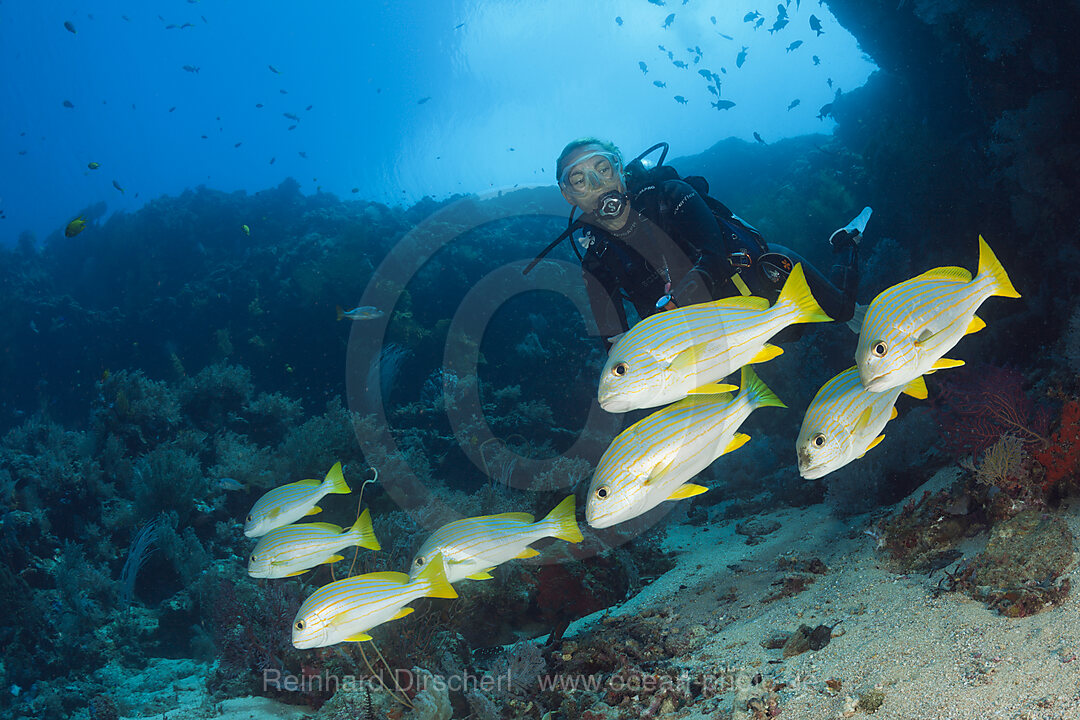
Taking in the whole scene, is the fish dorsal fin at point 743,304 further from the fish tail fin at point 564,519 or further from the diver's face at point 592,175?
the diver's face at point 592,175

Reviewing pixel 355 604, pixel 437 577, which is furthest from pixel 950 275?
pixel 355 604

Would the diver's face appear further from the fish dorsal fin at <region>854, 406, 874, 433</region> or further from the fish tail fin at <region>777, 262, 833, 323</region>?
the fish dorsal fin at <region>854, 406, 874, 433</region>

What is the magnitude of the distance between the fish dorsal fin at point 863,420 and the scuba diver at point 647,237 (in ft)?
4.94

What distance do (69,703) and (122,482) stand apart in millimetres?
4502

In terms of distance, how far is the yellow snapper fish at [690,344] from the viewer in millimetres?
2033

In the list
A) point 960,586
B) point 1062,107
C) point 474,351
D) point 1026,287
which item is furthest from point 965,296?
point 474,351

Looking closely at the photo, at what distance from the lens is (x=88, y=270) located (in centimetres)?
2108

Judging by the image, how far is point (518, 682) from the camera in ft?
11.3

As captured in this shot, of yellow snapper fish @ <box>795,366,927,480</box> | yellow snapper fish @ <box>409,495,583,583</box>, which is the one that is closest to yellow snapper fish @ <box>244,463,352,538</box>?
yellow snapper fish @ <box>409,495,583,583</box>

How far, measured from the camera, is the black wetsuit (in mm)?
3242

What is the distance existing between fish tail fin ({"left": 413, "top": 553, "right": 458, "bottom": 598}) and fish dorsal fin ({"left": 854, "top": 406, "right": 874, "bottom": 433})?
6.95ft

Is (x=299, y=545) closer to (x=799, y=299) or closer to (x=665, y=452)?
(x=665, y=452)

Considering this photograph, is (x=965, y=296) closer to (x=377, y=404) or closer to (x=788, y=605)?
(x=788, y=605)

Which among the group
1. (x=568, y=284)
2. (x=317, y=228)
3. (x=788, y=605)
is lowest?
(x=788, y=605)
